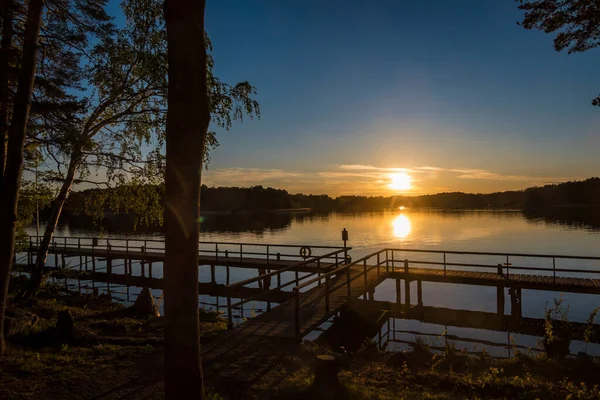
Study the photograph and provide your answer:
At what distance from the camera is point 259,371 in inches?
296

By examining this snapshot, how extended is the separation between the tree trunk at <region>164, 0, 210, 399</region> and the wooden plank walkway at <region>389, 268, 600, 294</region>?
1596 cm

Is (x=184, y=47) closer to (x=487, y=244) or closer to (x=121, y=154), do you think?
(x=121, y=154)

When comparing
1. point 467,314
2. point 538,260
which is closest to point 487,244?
point 538,260

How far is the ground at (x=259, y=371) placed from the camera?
6.35 m

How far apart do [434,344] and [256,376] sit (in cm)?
1084

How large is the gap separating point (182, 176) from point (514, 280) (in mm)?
17008

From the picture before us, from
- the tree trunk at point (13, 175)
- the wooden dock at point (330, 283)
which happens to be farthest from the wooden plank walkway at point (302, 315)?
the tree trunk at point (13, 175)

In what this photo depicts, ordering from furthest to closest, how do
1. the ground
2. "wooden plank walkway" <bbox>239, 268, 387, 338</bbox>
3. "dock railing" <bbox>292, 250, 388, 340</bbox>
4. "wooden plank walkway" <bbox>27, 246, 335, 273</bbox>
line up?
"wooden plank walkway" <bbox>27, 246, 335, 273</bbox> → "wooden plank walkway" <bbox>239, 268, 387, 338</bbox> → "dock railing" <bbox>292, 250, 388, 340</bbox> → the ground

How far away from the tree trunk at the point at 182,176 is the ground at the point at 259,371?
96.4 inches

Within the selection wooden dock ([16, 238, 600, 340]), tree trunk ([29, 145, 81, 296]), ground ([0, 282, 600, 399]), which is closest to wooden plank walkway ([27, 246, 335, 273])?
wooden dock ([16, 238, 600, 340])

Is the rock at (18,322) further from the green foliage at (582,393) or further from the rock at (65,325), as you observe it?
the green foliage at (582,393)

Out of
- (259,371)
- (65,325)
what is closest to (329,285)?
(259,371)

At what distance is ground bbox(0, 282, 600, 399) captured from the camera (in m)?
6.35

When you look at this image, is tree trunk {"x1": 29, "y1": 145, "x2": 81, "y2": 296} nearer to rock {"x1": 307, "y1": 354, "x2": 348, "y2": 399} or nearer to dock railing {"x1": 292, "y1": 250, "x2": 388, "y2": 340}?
dock railing {"x1": 292, "y1": 250, "x2": 388, "y2": 340}
